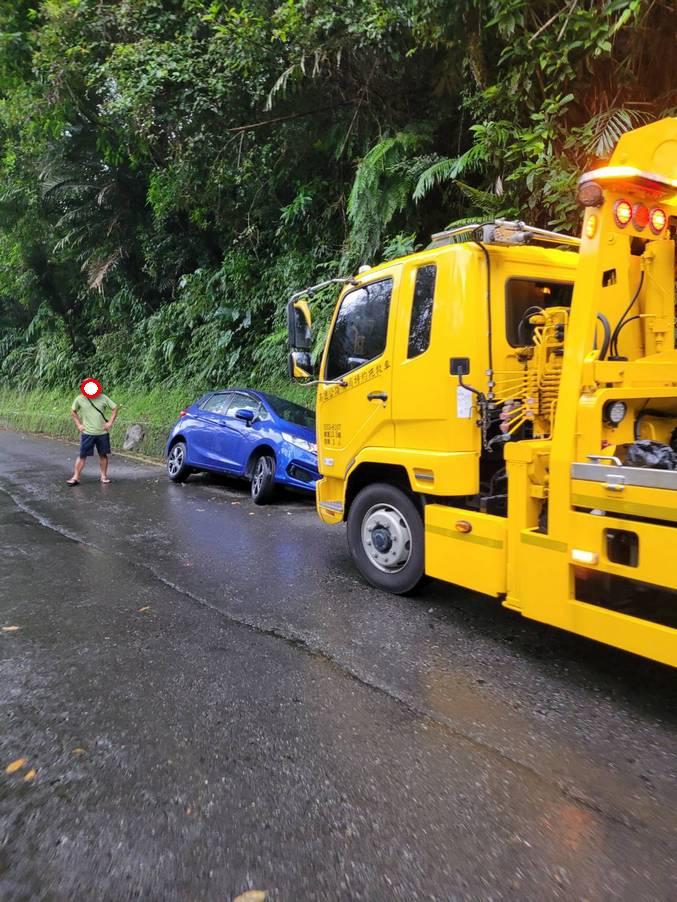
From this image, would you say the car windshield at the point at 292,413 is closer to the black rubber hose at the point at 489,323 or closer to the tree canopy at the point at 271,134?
the tree canopy at the point at 271,134

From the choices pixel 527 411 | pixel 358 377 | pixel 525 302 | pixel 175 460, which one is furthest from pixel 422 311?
pixel 175 460

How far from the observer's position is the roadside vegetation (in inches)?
292

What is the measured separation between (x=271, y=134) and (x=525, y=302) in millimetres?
9862

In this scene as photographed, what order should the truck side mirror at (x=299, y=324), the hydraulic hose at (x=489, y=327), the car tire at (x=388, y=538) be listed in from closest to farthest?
the hydraulic hose at (x=489, y=327)
the car tire at (x=388, y=538)
the truck side mirror at (x=299, y=324)

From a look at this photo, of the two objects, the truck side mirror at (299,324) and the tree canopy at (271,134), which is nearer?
the truck side mirror at (299,324)

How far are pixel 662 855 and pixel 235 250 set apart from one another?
1517cm

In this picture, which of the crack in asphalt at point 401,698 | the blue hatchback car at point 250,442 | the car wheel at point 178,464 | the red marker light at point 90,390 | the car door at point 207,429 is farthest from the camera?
the car wheel at point 178,464

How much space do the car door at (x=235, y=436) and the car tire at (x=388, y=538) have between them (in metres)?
4.28

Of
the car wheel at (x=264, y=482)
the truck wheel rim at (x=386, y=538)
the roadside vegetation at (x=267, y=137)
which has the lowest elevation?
the truck wheel rim at (x=386, y=538)

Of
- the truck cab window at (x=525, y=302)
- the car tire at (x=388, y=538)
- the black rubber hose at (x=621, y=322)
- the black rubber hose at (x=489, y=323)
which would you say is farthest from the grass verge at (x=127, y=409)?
the black rubber hose at (x=621, y=322)

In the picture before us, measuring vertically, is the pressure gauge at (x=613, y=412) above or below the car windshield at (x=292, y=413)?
below

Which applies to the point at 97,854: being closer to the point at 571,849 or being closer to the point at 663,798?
the point at 571,849

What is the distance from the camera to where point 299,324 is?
5.56m

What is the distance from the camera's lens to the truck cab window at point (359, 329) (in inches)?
192
